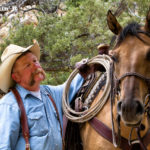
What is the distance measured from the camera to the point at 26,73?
2.28 meters

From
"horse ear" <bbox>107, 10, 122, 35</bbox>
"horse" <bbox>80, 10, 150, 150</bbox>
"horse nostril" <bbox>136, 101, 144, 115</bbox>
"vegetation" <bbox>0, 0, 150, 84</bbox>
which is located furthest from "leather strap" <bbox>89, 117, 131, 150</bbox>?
"vegetation" <bbox>0, 0, 150, 84</bbox>

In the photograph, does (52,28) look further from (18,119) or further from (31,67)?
(18,119)

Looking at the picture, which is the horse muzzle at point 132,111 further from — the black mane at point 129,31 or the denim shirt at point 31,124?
the denim shirt at point 31,124

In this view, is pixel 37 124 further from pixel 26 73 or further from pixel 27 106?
pixel 26 73

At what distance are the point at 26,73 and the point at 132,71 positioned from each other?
1168 mm

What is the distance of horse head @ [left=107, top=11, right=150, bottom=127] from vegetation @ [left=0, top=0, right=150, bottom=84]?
201 cm

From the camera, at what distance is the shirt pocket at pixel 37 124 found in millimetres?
2053

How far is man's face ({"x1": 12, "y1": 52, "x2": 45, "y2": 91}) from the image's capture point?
228 cm

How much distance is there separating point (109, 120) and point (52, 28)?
2.46 m

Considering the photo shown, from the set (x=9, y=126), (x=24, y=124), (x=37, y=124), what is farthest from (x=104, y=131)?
(x=9, y=126)

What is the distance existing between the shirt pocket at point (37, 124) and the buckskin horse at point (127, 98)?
46 centimetres

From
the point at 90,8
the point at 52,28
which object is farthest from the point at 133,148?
the point at 90,8

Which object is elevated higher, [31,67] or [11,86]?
[31,67]

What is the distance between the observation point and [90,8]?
462cm
